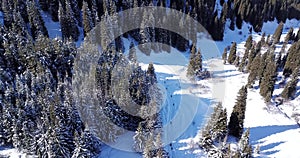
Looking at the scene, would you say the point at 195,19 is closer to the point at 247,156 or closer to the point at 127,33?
the point at 127,33

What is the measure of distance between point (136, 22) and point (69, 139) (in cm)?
5037

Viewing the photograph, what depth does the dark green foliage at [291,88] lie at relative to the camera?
235 feet

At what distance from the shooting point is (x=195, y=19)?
10306 cm

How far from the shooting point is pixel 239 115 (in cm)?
5572

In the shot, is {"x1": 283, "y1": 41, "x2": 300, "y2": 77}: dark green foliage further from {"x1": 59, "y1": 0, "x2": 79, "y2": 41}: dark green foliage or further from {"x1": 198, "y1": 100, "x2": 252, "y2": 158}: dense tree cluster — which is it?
{"x1": 59, "y1": 0, "x2": 79, "y2": 41}: dark green foliage

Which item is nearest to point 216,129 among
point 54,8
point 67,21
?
point 67,21

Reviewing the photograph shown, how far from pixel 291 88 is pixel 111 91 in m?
47.6

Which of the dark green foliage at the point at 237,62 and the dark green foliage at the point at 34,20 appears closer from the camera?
the dark green foliage at the point at 34,20

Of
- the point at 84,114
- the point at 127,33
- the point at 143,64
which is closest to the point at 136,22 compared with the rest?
the point at 127,33

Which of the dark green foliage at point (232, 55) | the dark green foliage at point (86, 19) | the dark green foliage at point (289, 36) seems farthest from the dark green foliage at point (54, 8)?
the dark green foliage at point (289, 36)

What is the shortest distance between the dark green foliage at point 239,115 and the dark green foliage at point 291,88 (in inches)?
908

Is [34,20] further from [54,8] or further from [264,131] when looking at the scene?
[264,131]

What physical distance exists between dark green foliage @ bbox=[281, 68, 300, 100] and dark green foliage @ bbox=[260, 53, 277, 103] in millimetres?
3774

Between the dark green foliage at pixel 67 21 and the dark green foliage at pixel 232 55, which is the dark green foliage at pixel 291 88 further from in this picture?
the dark green foliage at pixel 67 21
